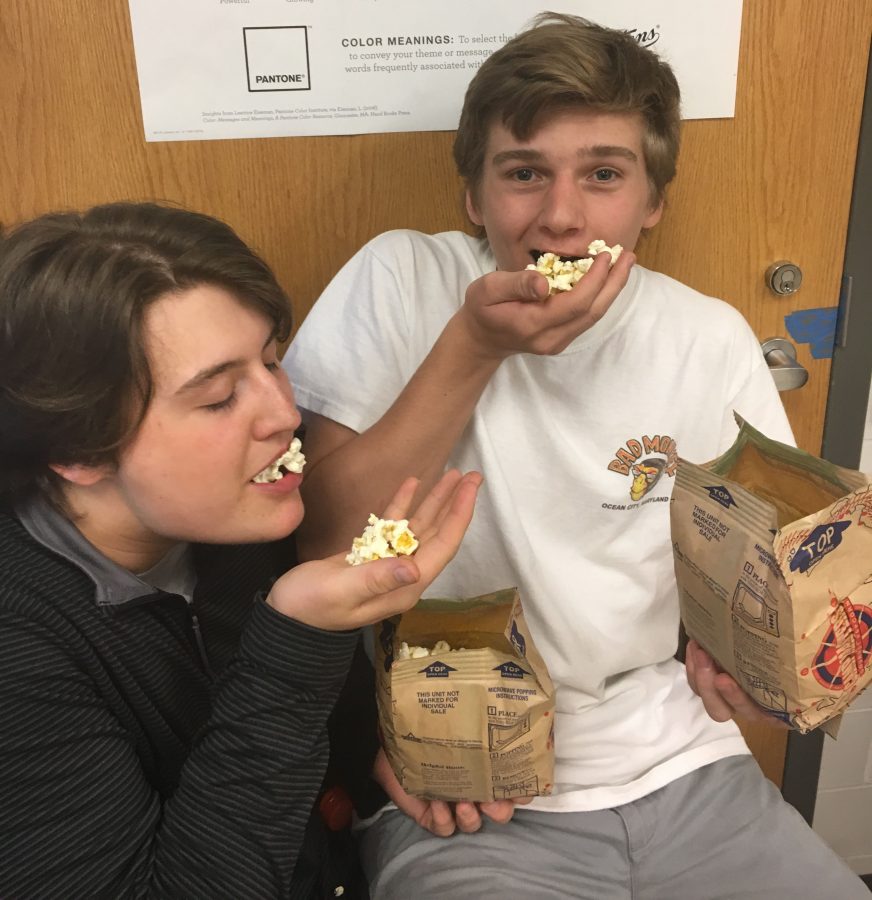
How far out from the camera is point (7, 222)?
1.20 metres

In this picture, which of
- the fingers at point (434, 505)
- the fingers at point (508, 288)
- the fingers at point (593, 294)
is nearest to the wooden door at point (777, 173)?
the fingers at point (593, 294)

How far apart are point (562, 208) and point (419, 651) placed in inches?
23.3

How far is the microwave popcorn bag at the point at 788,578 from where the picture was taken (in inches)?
29.1

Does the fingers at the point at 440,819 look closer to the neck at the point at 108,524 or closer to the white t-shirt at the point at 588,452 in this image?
the white t-shirt at the point at 588,452

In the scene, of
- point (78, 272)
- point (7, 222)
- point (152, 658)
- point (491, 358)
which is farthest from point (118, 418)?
point (7, 222)

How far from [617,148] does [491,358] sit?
0.34 meters

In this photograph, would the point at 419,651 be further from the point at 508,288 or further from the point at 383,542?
the point at 508,288

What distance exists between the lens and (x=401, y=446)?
1.00m

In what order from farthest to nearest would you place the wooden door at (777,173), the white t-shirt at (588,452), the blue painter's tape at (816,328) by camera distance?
the blue painter's tape at (816,328) → the wooden door at (777,173) → the white t-shirt at (588,452)

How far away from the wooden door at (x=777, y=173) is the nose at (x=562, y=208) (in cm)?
37

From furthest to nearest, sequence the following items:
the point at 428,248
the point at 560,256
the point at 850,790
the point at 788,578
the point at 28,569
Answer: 1. the point at 850,790
2. the point at 428,248
3. the point at 560,256
4. the point at 28,569
5. the point at 788,578

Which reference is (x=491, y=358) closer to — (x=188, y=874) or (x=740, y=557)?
(x=740, y=557)

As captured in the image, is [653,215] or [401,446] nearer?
[401,446]

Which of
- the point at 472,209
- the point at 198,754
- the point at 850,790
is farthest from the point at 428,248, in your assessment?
the point at 850,790
